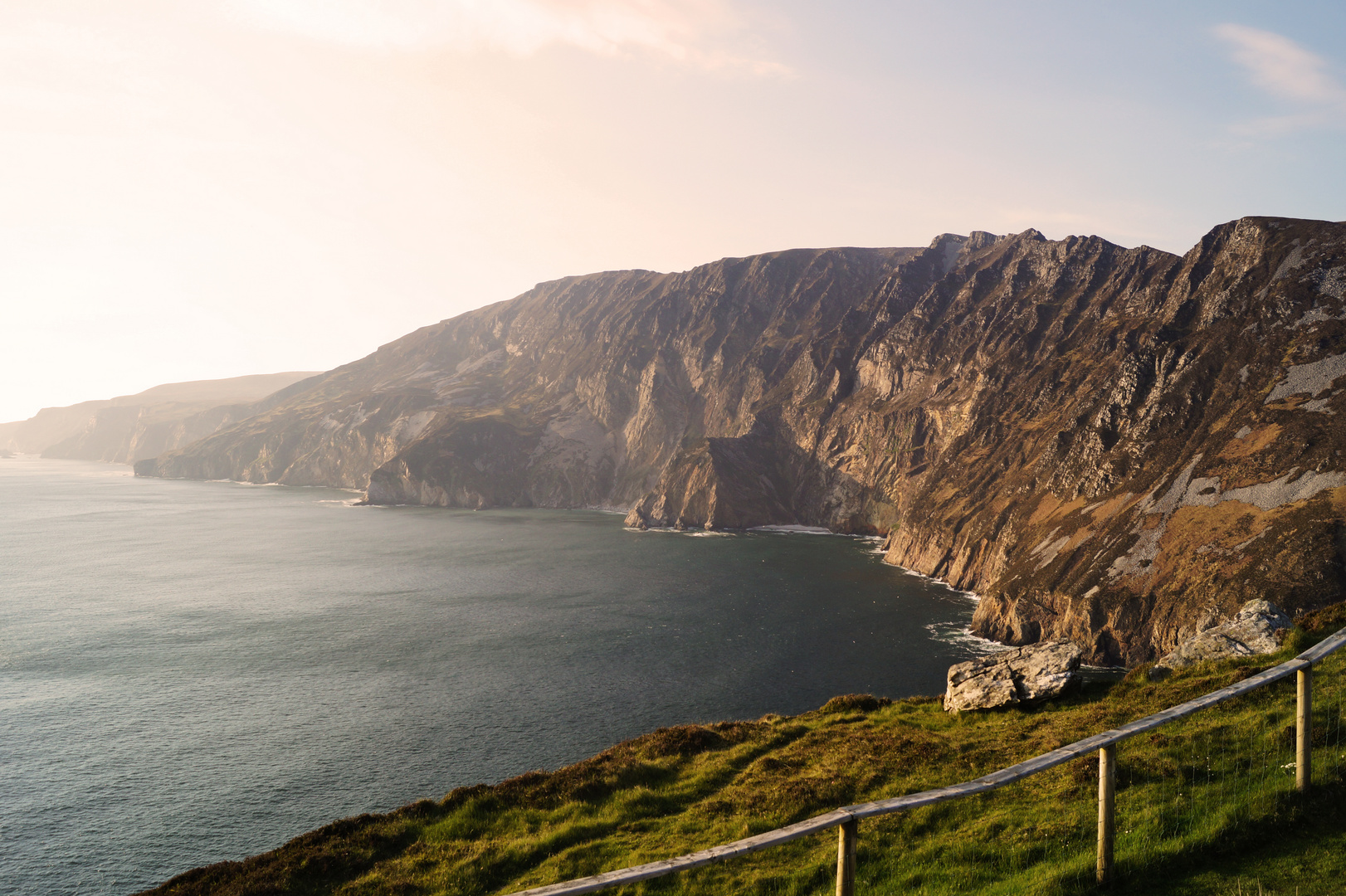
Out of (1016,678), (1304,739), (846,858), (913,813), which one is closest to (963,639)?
(1016,678)

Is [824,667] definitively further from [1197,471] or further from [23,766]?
[23,766]

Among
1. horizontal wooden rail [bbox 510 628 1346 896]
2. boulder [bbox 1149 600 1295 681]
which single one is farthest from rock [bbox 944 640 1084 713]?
horizontal wooden rail [bbox 510 628 1346 896]

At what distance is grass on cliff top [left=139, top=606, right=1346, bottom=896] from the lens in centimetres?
1245

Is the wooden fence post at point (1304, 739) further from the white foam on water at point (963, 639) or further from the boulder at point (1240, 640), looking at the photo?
the white foam on water at point (963, 639)

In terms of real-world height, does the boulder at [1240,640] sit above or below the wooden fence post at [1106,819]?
below

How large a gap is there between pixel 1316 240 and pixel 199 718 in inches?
6228

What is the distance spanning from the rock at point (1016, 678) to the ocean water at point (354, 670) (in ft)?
103

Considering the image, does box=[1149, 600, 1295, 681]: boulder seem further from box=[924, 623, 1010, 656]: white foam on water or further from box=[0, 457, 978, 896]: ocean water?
box=[924, 623, 1010, 656]: white foam on water

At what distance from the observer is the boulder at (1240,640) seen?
2994cm

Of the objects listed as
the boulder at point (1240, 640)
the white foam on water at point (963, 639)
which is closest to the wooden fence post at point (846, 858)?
the boulder at point (1240, 640)

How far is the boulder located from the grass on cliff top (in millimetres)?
1627

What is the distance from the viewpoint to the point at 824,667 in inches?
2945

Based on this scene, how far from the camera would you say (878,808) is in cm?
1045

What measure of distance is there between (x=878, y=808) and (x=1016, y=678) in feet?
83.6
